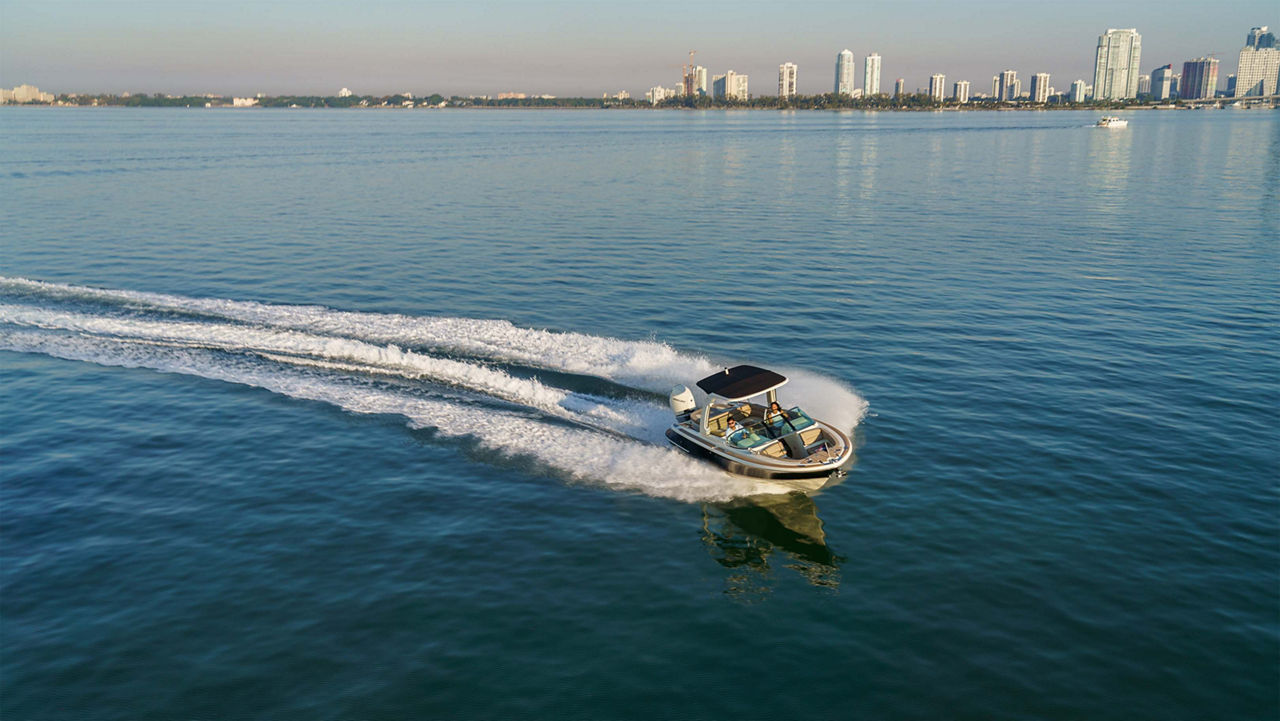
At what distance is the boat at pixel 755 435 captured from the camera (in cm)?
2447

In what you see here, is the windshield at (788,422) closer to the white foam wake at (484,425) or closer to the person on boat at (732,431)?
the person on boat at (732,431)

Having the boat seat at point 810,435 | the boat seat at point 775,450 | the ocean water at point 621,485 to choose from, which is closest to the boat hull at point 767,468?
the ocean water at point 621,485

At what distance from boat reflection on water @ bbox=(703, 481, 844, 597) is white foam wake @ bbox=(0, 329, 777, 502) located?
74 cm

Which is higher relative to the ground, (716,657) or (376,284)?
(376,284)

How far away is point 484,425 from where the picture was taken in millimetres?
29531

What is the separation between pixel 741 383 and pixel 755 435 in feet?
5.99

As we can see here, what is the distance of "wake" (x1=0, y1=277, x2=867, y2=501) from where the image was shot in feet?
90.3

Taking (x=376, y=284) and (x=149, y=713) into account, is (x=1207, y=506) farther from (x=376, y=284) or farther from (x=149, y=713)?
(x=376, y=284)

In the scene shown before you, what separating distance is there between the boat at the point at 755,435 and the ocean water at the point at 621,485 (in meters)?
0.99

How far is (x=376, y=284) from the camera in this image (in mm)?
48719

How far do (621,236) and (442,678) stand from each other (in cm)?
5086

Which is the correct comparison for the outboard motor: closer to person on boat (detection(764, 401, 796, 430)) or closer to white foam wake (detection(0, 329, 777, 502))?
white foam wake (detection(0, 329, 777, 502))

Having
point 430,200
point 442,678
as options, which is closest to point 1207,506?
point 442,678

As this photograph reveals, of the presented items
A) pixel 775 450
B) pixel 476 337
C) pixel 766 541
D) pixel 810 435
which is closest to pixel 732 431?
pixel 775 450
